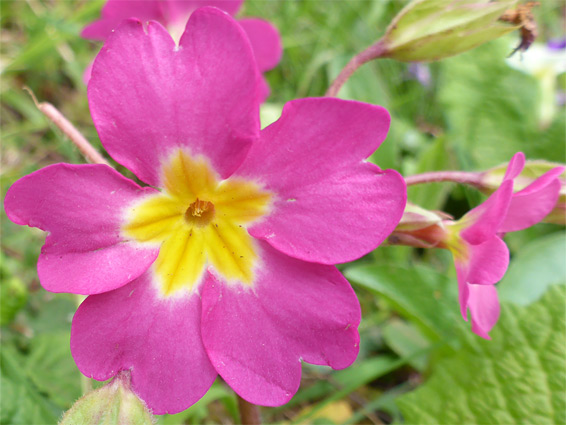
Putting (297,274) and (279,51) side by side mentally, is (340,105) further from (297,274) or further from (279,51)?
(279,51)

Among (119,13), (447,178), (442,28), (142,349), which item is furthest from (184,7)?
(142,349)

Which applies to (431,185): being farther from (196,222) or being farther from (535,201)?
(196,222)

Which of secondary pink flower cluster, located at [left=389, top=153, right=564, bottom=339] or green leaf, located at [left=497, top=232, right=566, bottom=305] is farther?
green leaf, located at [left=497, top=232, right=566, bottom=305]

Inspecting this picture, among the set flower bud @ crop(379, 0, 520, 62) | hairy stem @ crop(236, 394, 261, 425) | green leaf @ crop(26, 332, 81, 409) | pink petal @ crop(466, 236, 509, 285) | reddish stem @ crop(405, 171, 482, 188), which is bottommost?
green leaf @ crop(26, 332, 81, 409)

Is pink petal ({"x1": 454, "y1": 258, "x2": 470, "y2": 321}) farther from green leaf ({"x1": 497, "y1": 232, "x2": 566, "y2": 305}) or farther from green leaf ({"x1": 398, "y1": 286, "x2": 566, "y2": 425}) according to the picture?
green leaf ({"x1": 497, "y1": 232, "x2": 566, "y2": 305})

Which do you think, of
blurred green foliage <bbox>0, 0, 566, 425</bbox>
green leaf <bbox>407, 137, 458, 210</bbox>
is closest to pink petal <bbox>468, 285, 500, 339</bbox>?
blurred green foliage <bbox>0, 0, 566, 425</bbox>

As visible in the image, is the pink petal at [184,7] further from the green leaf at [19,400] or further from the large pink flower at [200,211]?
the green leaf at [19,400]

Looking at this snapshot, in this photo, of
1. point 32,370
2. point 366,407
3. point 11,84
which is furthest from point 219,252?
point 11,84
